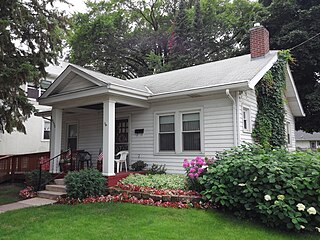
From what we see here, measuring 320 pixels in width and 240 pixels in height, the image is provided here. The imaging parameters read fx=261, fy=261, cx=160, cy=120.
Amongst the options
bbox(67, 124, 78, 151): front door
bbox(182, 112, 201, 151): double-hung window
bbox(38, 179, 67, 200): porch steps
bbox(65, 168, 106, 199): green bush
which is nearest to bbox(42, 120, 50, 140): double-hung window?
bbox(67, 124, 78, 151): front door

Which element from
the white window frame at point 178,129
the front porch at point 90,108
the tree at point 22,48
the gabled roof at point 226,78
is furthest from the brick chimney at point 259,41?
the tree at point 22,48

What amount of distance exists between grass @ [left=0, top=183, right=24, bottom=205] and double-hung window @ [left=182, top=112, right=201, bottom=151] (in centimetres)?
564

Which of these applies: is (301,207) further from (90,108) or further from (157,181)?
(90,108)

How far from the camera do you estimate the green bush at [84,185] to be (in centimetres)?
721

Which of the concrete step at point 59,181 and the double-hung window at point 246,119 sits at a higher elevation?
the double-hung window at point 246,119

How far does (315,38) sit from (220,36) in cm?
966

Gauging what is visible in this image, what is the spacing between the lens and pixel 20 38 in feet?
26.8

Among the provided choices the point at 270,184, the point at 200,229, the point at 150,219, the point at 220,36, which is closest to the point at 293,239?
the point at 270,184

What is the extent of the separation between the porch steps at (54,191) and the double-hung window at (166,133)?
3.55 metres

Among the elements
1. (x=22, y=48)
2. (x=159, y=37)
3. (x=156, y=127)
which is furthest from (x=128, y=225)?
(x=159, y=37)

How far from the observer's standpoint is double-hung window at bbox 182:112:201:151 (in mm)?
8758

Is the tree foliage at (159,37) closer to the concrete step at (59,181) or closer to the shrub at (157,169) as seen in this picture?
the shrub at (157,169)

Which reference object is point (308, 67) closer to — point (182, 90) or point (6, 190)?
point (182, 90)

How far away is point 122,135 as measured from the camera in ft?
35.3
